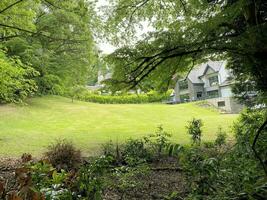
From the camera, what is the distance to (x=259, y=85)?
24.3 feet

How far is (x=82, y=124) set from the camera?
2220 centimetres

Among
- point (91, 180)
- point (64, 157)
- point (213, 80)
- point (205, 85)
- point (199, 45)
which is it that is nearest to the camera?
point (91, 180)

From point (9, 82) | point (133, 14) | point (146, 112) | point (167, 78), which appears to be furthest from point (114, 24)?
point (146, 112)

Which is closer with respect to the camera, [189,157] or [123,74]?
[189,157]

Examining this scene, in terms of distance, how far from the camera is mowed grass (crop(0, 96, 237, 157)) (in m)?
14.5

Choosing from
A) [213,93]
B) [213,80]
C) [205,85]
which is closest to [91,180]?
[213,93]

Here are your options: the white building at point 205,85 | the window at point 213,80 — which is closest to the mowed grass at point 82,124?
the white building at point 205,85

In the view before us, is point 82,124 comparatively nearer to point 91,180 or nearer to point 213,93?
point 91,180

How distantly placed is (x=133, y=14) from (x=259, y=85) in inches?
170

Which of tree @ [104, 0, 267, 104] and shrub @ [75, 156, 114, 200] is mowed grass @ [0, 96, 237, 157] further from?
shrub @ [75, 156, 114, 200]

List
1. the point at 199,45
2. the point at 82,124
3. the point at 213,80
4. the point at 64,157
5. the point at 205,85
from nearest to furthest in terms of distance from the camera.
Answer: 1. the point at 199,45
2. the point at 64,157
3. the point at 82,124
4. the point at 213,80
5. the point at 205,85

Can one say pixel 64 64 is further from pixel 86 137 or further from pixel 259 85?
pixel 259 85

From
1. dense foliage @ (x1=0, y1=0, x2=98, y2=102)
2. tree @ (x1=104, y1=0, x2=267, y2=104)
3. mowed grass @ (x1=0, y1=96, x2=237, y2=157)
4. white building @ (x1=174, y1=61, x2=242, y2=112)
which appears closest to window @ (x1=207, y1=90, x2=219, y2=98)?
white building @ (x1=174, y1=61, x2=242, y2=112)

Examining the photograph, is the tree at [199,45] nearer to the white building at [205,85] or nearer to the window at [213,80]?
the white building at [205,85]
